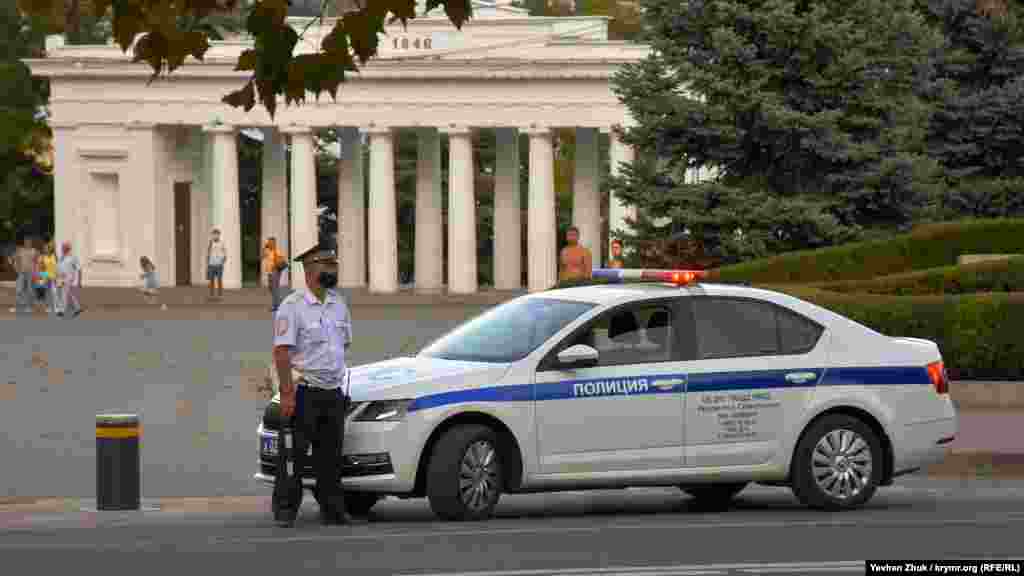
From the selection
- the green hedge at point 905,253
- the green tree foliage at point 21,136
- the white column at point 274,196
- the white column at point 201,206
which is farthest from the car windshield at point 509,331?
the green tree foliage at point 21,136

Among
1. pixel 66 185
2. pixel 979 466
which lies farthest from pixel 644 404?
pixel 66 185

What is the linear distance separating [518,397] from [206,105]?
204 ft

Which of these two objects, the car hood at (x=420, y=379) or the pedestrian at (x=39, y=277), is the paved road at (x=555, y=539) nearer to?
the car hood at (x=420, y=379)

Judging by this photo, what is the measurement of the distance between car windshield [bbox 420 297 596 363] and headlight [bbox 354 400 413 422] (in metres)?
0.75

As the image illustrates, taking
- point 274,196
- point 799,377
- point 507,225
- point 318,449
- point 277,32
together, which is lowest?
point 507,225

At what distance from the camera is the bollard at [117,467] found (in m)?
17.5

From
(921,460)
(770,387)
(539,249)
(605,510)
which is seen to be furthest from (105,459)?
(539,249)

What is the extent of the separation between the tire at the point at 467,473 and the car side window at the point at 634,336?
105 centimetres

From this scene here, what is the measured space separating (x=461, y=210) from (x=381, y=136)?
3.69 metres

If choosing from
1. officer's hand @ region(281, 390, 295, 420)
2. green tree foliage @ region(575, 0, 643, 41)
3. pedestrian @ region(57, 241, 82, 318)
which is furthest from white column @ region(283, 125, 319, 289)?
officer's hand @ region(281, 390, 295, 420)

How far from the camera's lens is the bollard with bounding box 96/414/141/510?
57.3ft

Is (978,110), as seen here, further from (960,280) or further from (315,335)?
(315,335)

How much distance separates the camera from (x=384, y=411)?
16359mm

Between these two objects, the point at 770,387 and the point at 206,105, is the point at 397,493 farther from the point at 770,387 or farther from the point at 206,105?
the point at 206,105
